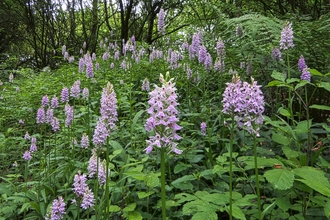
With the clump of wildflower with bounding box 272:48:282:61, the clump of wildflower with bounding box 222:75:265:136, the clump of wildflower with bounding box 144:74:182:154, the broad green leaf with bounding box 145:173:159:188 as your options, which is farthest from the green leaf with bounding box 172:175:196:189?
the clump of wildflower with bounding box 272:48:282:61

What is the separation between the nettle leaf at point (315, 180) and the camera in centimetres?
138

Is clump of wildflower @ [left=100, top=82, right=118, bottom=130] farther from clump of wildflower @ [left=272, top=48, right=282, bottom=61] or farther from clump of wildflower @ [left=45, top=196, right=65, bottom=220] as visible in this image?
clump of wildflower @ [left=272, top=48, right=282, bottom=61]

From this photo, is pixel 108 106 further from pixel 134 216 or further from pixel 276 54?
pixel 276 54

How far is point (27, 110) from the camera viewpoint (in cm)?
615

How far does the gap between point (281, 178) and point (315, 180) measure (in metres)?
0.17

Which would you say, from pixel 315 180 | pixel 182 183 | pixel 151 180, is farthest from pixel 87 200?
pixel 315 180

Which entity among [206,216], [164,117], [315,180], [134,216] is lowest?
[134,216]

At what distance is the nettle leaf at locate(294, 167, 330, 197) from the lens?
4.54 feet

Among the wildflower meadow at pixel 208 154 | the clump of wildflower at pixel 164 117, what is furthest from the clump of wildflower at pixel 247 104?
the clump of wildflower at pixel 164 117

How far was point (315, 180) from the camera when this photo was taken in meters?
1.46

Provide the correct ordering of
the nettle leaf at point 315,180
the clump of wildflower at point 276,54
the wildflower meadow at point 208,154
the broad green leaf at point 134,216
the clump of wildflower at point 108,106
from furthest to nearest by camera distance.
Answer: the clump of wildflower at point 276,54 → the broad green leaf at point 134,216 → the clump of wildflower at point 108,106 → the wildflower meadow at point 208,154 → the nettle leaf at point 315,180

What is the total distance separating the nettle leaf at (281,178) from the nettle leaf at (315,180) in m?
0.06

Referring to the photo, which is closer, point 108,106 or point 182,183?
point 108,106

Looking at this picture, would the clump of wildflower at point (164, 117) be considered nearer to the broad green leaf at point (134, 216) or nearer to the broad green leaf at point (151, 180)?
the broad green leaf at point (151, 180)
